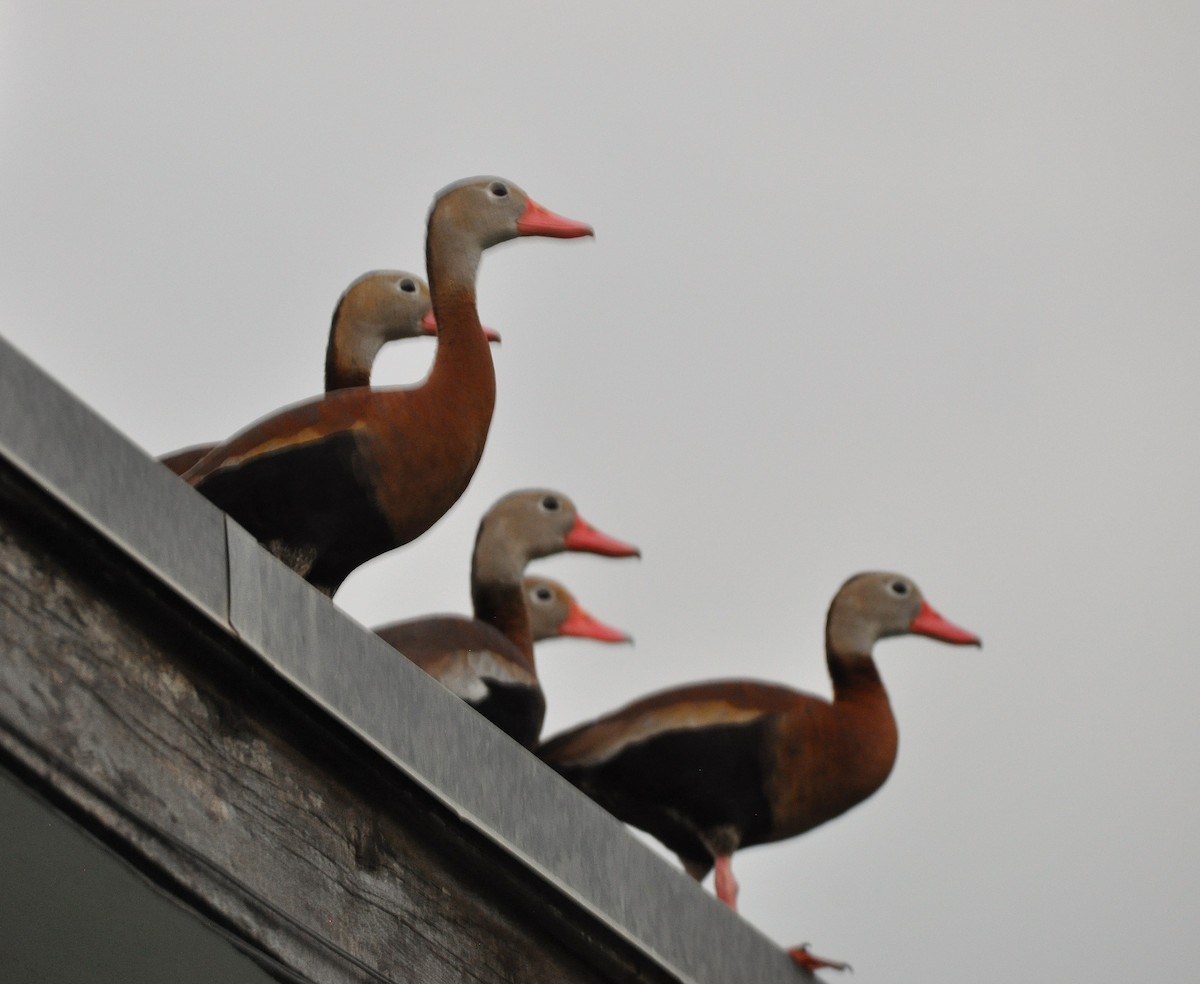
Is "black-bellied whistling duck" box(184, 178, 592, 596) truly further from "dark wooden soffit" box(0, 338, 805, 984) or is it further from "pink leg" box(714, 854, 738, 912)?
"pink leg" box(714, 854, 738, 912)

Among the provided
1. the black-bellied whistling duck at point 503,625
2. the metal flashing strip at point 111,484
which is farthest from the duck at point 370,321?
the metal flashing strip at point 111,484

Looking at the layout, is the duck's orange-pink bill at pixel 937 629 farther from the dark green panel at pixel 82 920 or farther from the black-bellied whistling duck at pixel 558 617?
the dark green panel at pixel 82 920

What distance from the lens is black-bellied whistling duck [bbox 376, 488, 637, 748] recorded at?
3506 millimetres

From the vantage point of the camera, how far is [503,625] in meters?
4.18

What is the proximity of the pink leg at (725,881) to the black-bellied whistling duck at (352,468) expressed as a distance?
4.64 ft

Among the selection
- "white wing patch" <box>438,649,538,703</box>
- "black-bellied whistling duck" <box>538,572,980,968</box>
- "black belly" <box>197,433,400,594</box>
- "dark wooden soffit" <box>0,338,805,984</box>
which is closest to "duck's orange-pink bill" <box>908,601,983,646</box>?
"black-bellied whistling duck" <box>538,572,980,968</box>

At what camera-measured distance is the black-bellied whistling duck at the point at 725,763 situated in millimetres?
4047

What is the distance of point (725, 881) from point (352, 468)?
62.9 inches

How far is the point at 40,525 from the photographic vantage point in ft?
4.91

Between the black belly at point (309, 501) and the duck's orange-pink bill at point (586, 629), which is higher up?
the duck's orange-pink bill at point (586, 629)

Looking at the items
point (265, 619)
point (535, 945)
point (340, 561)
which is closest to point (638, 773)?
point (340, 561)

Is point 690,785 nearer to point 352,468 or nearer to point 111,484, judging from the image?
point 352,468

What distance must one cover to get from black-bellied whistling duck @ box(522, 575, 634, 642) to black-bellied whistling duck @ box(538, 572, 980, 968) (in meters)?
0.98

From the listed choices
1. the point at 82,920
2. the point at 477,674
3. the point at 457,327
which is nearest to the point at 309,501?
the point at 457,327
